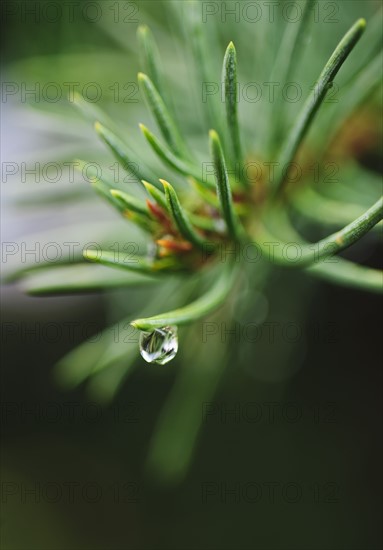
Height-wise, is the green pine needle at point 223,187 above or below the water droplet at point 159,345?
above

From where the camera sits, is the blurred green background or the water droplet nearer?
the water droplet

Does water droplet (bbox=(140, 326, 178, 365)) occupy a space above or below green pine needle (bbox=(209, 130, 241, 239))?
below

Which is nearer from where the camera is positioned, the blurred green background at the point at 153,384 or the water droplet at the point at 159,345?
the water droplet at the point at 159,345

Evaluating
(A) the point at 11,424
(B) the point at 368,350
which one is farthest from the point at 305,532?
(A) the point at 11,424

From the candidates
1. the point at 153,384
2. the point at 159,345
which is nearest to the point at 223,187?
the point at 159,345

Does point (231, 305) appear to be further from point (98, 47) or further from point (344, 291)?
point (98, 47)

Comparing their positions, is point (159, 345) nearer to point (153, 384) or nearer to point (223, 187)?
point (223, 187)
